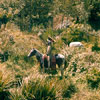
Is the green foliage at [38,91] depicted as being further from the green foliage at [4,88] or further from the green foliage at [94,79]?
the green foliage at [94,79]

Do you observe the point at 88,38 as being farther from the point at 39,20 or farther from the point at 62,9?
the point at 39,20

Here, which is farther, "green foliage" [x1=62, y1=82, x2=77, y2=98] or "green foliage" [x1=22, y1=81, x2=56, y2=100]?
"green foliage" [x1=62, y1=82, x2=77, y2=98]

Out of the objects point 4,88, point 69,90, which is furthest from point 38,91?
point 69,90

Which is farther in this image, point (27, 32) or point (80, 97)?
point (27, 32)

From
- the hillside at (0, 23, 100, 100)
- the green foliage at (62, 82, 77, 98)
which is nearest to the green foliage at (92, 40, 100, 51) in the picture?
the hillside at (0, 23, 100, 100)

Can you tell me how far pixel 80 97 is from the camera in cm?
751

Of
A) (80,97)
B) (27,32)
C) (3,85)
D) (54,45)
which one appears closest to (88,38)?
(54,45)

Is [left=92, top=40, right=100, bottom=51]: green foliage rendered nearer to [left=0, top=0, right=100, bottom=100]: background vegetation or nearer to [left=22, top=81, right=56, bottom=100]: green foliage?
[left=0, top=0, right=100, bottom=100]: background vegetation

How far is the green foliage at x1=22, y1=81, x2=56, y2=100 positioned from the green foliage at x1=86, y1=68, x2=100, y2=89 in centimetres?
235

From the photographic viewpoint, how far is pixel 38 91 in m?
6.77

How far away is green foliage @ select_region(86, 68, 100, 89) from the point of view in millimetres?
8203

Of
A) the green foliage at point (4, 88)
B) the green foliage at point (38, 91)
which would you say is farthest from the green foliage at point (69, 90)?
the green foliage at point (4, 88)

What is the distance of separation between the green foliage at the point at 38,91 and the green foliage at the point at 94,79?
92.4 inches

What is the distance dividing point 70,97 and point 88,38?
809 centimetres
